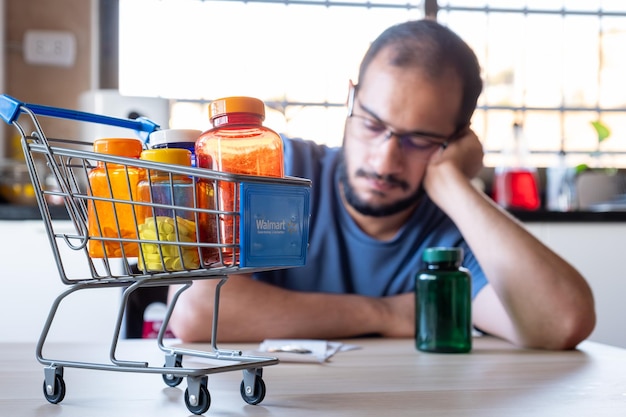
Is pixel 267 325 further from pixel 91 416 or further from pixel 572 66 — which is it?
pixel 572 66

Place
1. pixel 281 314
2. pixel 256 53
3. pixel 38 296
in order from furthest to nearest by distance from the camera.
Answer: pixel 256 53 < pixel 38 296 < pixel 281 314

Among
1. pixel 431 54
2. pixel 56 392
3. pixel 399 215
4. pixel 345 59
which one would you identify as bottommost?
pixel 56 392

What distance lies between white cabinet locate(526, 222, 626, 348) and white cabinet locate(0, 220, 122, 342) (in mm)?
1583

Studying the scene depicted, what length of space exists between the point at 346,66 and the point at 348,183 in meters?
1.82

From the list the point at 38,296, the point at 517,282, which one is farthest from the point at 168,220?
the point at 38,296

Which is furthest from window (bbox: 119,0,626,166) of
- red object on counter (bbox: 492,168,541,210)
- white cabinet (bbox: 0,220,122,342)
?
white cabinet (bbox: 0,220,122,342)

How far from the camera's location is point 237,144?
28.5 inches

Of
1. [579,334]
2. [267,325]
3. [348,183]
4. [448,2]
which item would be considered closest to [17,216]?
[348,183]

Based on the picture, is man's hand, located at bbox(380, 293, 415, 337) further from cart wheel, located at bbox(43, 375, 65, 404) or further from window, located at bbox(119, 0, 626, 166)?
window, located at bbox(119, 0, 626, 166)

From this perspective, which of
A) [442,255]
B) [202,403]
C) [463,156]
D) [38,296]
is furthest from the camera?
[38,296]

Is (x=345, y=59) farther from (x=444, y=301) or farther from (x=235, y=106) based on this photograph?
(x=235, y=106)

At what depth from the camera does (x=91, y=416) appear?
0.67 metres

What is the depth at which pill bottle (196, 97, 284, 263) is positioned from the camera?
0.72 m

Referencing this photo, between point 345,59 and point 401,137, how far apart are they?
1.89 meters
